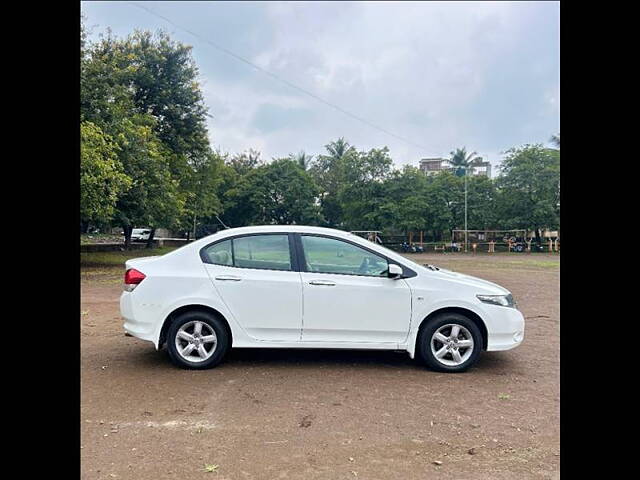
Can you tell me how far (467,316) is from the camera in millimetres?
5297

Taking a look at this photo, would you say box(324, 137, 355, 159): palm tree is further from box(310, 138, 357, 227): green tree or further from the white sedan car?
the white sedan car

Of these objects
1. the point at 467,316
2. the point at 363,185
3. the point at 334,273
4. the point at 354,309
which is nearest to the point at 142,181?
the point at 334,273

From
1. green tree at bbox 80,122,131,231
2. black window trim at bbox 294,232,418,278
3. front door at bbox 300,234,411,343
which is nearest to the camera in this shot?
front door at bbox 300,234,411,343

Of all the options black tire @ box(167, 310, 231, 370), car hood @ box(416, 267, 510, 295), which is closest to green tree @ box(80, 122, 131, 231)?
black tire @ box(167, 310, 231, 370)

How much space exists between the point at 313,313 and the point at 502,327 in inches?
84.5

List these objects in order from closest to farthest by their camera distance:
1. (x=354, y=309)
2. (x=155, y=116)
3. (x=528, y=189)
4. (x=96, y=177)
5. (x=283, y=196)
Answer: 1. (x=354, y=309)
2. (x=96, y=177)
3. (x=155, y=116)
4. (x=528, y=189)
5. (x=283, y=196)

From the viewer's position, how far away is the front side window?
534cm

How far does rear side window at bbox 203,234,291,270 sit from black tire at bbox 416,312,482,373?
1731mm

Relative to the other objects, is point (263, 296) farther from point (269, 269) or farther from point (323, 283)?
point (323, 283)
